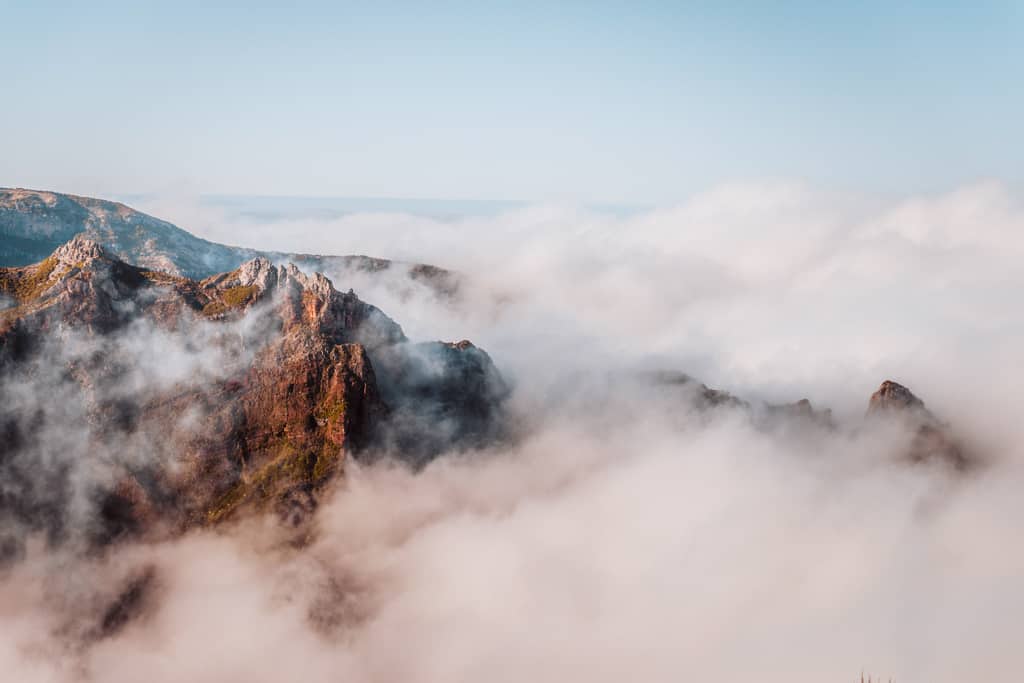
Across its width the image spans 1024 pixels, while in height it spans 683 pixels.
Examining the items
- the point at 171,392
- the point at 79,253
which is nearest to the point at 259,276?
the point at 171,392

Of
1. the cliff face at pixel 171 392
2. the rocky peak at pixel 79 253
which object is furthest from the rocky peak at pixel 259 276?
the rocky peak at pixel 79 253

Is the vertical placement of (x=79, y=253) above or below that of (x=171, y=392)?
above

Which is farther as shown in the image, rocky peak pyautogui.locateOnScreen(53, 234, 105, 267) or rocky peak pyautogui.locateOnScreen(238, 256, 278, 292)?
rocky peak pyautogui.locateOnScreen(238, 256, 278, 292)

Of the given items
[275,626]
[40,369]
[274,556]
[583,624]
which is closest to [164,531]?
[274,556]

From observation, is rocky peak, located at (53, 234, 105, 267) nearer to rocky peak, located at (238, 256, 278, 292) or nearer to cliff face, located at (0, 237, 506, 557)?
cliff face, located at (0, 237, 506, 557)

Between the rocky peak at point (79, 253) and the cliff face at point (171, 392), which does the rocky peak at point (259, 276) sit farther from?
the rocky peak at point (79, 253)

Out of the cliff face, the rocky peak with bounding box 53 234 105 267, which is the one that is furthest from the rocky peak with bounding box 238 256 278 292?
the rocky peak with bounding box 53 234 105 267

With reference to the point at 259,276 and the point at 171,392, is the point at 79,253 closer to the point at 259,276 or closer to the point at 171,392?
the point at 171,392

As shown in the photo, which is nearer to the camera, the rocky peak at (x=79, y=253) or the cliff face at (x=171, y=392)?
the cliff face at (x=171, y=392)

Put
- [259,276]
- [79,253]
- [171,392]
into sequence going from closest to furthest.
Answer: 1. [79,253]
2. [171,392]
3. [259,276]
